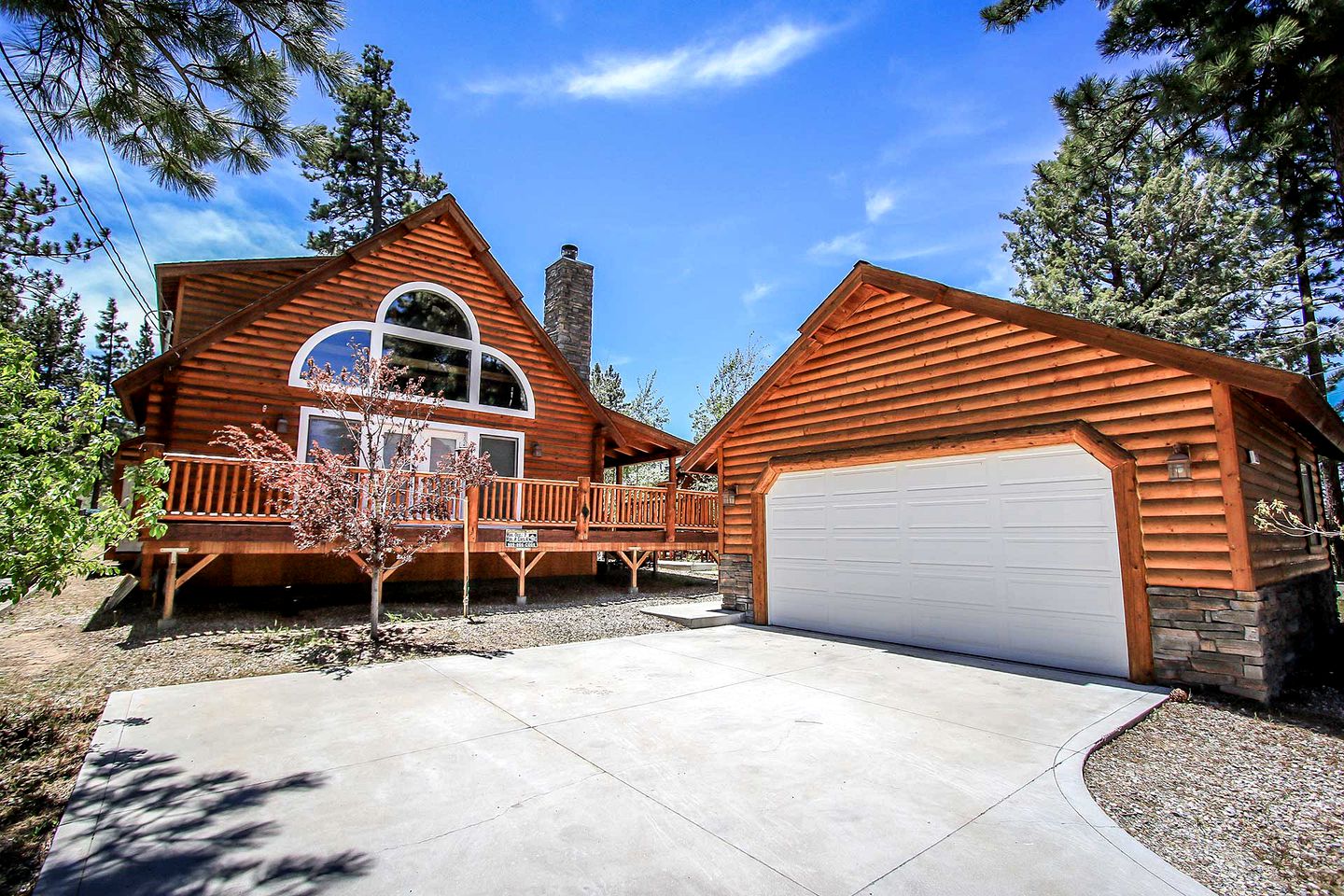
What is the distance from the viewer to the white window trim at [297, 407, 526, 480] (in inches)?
398

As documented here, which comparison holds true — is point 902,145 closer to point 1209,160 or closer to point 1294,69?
point 1209,160

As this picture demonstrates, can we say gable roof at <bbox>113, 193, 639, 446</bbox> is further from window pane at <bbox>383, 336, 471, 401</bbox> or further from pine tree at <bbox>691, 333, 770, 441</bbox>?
pine tree at <bbox>691, 333, 770, 441</bbox>

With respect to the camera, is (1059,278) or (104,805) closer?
(104,805)

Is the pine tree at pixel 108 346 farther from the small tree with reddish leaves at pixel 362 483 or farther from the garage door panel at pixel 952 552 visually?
the garage door panel at pixel 952 552

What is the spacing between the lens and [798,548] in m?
8.84

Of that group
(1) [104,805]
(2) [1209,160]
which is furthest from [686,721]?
(2) [1209,160]

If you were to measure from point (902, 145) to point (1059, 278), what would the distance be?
1215 cm

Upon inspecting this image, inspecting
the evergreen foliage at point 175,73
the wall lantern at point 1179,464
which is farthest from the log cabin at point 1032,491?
the evergreen foliage at point 175,73

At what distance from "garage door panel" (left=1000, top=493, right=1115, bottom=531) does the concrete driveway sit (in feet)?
4.98

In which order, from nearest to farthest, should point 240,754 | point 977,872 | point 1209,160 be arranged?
point 977,872
point 240,754
point 1209,160

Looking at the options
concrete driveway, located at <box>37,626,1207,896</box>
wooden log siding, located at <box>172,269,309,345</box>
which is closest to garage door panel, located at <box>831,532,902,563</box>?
concrete driveway, located at <box>37,626,1207,896</box>

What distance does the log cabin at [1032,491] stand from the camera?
17.5 feet

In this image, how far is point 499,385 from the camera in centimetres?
1230

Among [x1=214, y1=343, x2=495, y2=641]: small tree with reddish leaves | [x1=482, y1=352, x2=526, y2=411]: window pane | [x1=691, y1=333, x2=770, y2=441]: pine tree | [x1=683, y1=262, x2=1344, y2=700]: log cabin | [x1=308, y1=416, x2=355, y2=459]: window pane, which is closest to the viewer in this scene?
[x1=683, y1=262, x2=1344, y2=700]: log cabin
